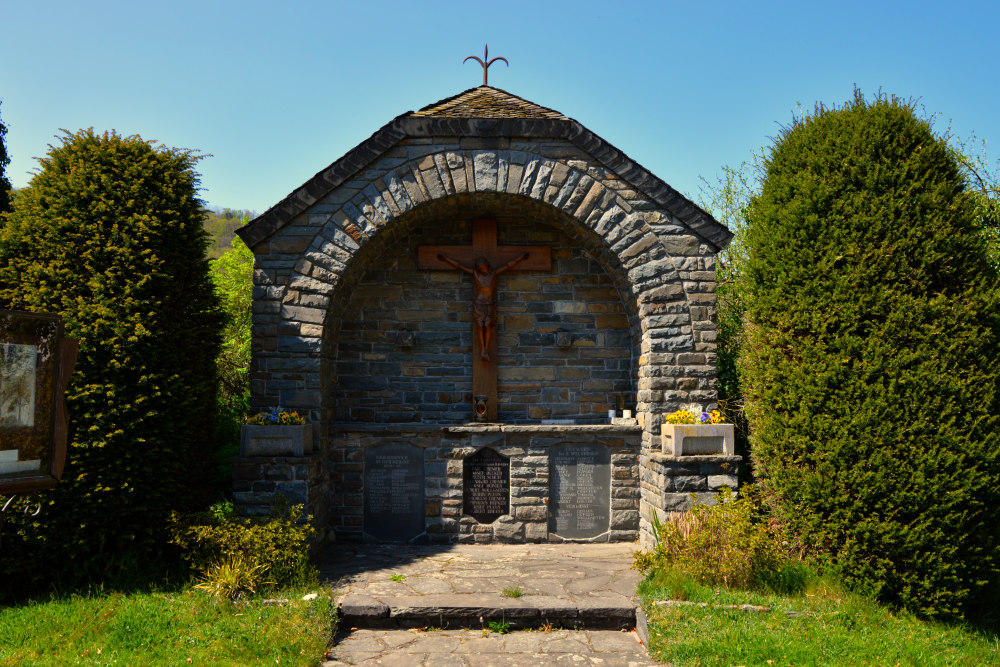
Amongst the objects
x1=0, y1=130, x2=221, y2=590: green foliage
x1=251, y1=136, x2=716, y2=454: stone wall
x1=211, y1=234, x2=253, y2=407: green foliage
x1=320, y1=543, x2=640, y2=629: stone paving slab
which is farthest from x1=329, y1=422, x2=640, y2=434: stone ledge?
x1=211, y1=234, x2=253, y2=407: green foliage

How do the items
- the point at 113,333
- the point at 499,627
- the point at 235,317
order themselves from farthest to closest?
the point at 235,317, the point at 113,333, the point at 499,627

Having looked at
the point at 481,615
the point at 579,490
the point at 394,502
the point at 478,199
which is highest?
the point at 478,199

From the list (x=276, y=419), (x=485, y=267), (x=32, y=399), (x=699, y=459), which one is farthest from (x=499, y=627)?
(x=485, y=267)

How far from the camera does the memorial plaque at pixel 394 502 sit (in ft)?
25.3

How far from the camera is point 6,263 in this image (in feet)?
20.4

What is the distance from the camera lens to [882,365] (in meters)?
5.60

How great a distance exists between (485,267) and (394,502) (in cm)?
309

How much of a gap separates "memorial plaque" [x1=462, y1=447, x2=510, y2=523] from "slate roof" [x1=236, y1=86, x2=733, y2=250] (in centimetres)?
353

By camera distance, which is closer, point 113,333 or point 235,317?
point 113,333

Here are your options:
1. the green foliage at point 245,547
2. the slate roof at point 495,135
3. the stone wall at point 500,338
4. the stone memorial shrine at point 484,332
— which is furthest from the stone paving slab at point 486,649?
the slate roof at point 495,135

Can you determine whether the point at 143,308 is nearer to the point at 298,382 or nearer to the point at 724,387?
the point at 298,382

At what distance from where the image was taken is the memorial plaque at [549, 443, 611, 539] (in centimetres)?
774

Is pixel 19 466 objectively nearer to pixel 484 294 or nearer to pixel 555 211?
pixel 484 294

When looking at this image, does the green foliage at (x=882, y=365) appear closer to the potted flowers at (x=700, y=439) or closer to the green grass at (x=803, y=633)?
the green grass at (x=803, y=633)
